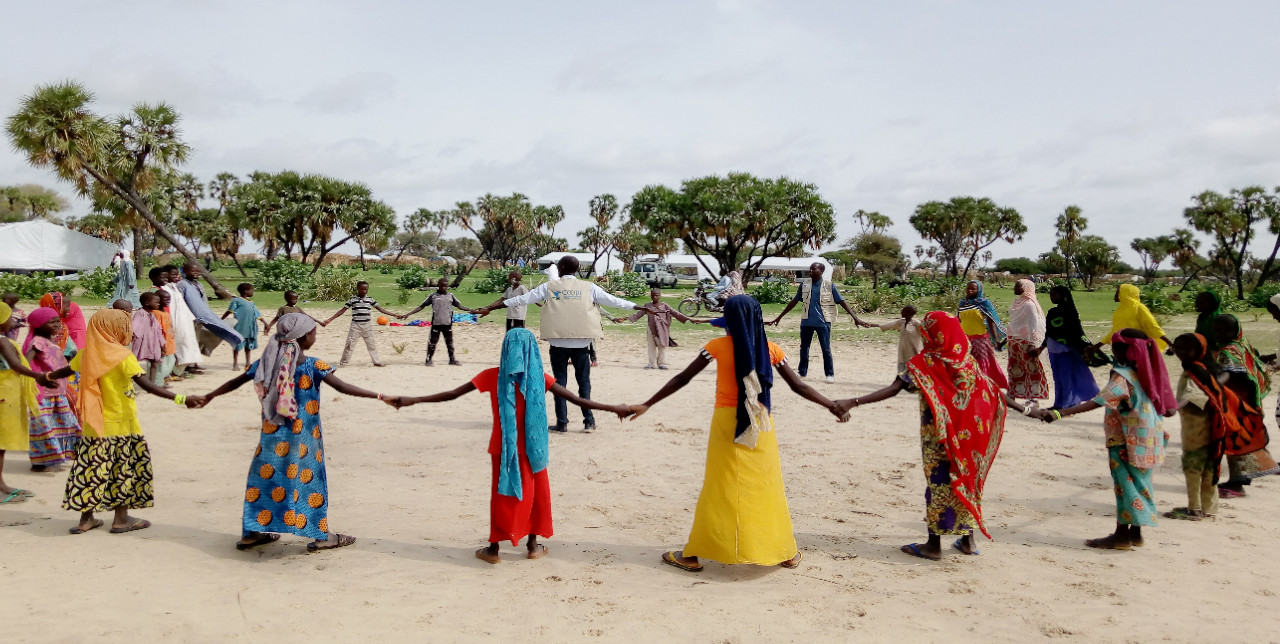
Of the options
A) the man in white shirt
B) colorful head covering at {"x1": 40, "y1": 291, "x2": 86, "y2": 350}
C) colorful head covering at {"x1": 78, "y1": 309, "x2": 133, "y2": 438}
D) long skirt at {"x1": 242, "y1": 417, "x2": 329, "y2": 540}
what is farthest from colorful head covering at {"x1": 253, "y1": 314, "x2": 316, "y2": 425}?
colorful head covering at {"x1": 40, "y1": 291, "x2": 86, "y2": 350}

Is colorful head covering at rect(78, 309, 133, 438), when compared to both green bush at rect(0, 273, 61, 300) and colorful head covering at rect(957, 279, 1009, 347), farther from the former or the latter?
green bush at rect(0, 273, 61, 300)

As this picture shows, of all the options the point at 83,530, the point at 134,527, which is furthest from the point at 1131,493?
the point at 83,530

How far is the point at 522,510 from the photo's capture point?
15.9 feet

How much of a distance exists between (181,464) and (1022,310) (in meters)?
9.04

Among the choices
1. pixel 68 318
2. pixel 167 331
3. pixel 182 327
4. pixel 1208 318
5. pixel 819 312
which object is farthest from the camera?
pixel 819 312

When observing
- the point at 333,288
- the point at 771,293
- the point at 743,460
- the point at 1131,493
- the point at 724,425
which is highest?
the point at 333,288

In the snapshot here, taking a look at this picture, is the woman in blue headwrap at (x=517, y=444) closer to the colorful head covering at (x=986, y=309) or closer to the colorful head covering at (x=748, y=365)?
the colorful head covering at (x=748, y=365)

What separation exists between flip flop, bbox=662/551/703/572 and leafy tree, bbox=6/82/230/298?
1006 inches

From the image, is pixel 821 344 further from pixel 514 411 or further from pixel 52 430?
pixel 52 430

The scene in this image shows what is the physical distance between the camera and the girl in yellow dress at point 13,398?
6090 millimetres

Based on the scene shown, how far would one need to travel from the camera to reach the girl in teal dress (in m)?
4.88

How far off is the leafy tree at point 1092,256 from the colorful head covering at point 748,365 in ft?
217

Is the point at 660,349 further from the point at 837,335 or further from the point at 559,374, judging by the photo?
the point at 837,335

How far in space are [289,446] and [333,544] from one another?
699mm
